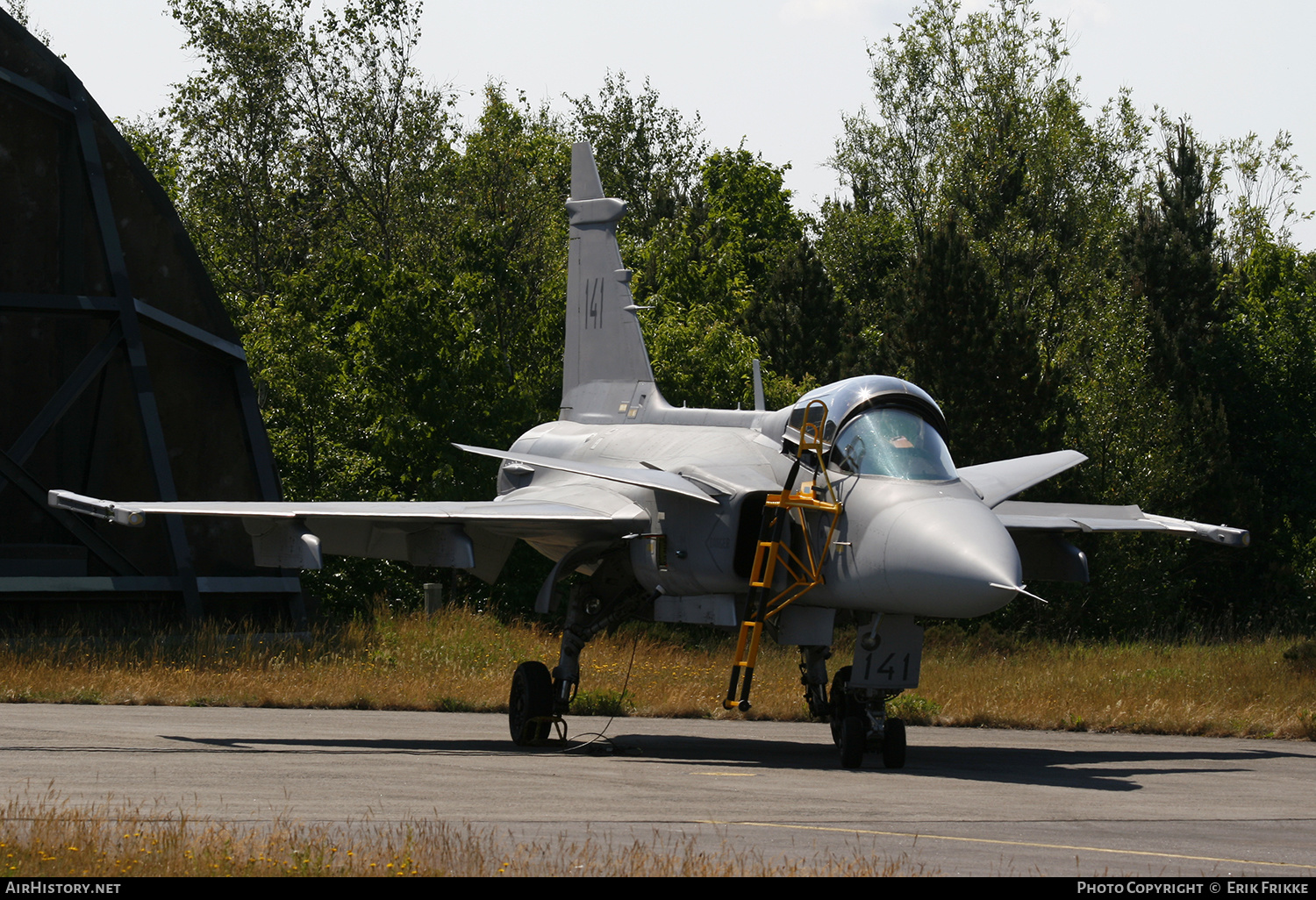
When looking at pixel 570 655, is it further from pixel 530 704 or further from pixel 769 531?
pixel 769 531

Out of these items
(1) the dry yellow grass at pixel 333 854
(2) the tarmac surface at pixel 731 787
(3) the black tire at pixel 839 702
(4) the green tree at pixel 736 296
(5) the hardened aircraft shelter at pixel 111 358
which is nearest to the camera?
(1) the dry yellow grass at pixel 333 854

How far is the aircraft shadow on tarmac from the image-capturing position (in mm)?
13664

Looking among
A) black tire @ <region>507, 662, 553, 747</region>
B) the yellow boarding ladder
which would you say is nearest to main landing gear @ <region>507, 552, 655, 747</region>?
black tire @ <region>507, 662, 553, 747</region>

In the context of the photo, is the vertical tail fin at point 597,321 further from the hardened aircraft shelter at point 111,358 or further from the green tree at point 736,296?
the green tree at point 736,296

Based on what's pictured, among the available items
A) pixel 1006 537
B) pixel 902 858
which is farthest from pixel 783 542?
pixel 902 858

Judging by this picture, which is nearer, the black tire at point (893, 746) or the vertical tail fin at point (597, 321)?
the black tire at point (893, 746)

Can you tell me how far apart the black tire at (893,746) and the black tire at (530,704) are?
12.8 feet

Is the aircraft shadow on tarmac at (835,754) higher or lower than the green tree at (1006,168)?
lower

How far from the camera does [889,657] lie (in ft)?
44.3

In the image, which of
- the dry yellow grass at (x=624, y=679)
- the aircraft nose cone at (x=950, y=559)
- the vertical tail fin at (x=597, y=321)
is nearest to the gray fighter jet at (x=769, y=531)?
the aircraft nose cone at (x=950, y=559)

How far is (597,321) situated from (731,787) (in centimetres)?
970

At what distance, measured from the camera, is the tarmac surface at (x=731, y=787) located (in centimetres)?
877

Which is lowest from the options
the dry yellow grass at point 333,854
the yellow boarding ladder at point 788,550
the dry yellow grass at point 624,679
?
the dry yellow grass at point 624,679

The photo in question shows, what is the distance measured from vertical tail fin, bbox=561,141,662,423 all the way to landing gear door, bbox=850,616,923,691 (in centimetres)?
646
